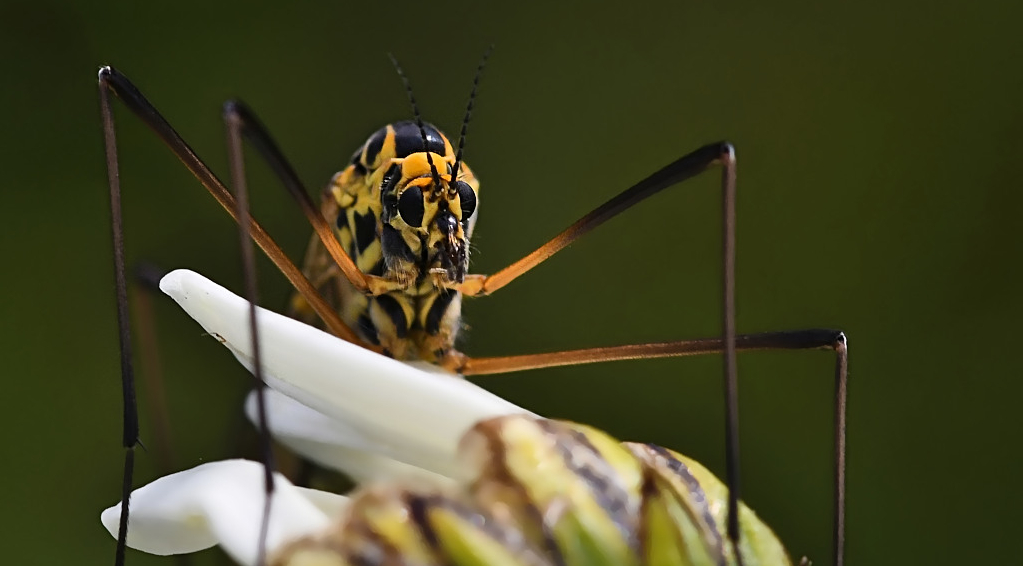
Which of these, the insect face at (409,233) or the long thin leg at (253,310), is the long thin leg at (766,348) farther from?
the long thin leg at (253,310)

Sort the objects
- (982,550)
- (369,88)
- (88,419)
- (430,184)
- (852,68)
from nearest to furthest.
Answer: (430,184), (982,550), (88,419), (852,68), (369,88)

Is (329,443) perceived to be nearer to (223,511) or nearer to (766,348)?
(223,511)

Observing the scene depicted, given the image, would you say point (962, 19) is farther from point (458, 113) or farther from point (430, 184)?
point (430, 184)

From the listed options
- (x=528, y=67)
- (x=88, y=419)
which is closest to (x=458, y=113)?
(x=528, y=67)

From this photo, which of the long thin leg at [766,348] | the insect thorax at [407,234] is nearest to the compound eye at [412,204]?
the insect thorax at [407,234]

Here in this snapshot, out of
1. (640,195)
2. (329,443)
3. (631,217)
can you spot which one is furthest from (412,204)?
(631,217)

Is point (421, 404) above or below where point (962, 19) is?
below
